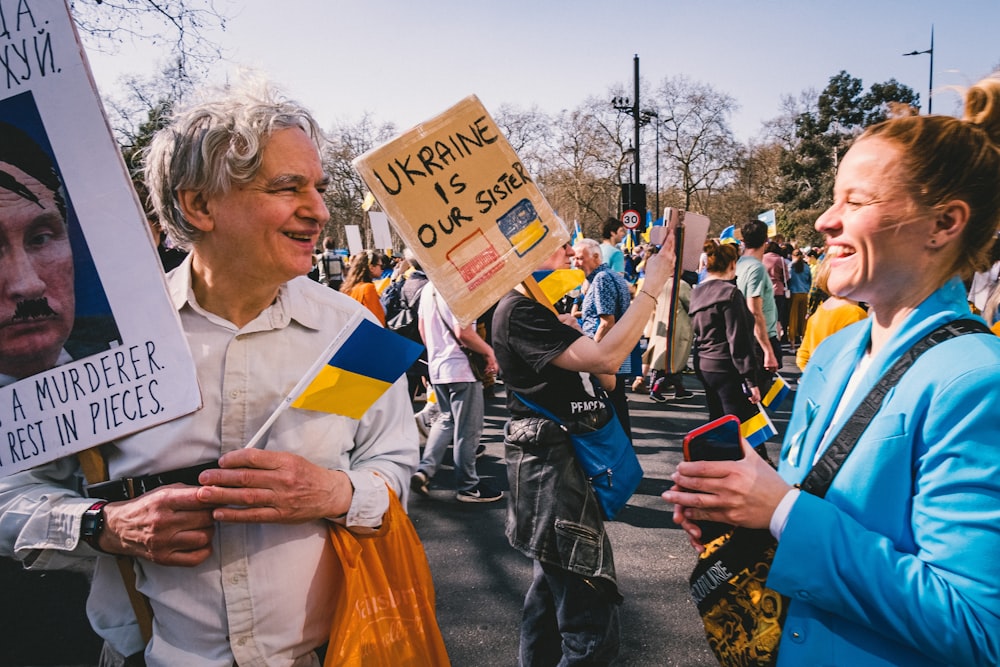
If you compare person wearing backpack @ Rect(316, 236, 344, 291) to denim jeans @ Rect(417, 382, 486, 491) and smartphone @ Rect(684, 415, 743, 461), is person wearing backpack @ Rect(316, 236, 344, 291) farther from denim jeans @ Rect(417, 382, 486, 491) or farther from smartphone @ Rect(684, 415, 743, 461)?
smartphone @ Rect(684, 415, 743, 461)

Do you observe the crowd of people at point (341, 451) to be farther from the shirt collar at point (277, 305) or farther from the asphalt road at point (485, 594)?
the asphalt road at point (485, 594)

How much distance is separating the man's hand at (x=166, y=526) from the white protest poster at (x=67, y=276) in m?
0.17

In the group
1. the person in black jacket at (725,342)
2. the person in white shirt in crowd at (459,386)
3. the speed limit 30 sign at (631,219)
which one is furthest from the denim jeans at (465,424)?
the speed limit 30 sign at (631,219)

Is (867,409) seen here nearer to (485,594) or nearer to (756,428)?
(756,428)

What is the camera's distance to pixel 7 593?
11.7 ft

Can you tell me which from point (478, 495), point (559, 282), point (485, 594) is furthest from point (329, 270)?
point (559, 282)

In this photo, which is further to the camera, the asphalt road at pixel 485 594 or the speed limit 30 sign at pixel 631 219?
the speed limit 30 sign at pixel 631 219

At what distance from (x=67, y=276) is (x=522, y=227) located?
3.96 ft

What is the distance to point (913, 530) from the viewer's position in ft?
3.59

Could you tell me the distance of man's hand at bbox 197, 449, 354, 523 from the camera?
4.06ft

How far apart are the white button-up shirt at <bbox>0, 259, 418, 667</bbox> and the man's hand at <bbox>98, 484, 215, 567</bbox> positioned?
0.30ft

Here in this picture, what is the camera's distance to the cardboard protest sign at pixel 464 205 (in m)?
1.78

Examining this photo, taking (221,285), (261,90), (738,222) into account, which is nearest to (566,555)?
(221,285)

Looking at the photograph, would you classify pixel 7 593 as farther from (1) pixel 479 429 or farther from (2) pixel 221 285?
(2) pixel 221 285
